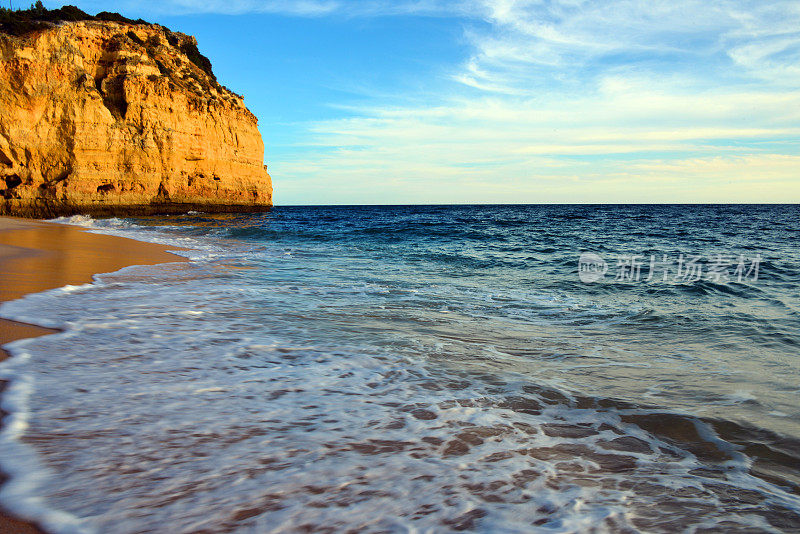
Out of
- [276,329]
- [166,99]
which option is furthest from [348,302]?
[166,99]

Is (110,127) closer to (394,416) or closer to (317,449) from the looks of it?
(394,416)

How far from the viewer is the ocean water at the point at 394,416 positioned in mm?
1781

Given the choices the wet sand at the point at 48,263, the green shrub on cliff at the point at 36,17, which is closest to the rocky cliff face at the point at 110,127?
the green shrub on cliff at the point at 36,17

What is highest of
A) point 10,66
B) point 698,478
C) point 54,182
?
point 10,66

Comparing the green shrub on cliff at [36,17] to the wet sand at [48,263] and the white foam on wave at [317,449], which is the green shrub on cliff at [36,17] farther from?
the white foam on wave at [317,449]

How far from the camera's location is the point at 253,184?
3675cm

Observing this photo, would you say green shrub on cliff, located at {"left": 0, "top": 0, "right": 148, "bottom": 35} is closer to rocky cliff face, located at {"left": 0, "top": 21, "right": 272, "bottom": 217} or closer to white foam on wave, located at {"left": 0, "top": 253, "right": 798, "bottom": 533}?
rocky cliff face, located at {"left": 0, "top": 21, "right": 272, "bottom": 217}

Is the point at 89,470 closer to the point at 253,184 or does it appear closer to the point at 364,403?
the point at 364,403

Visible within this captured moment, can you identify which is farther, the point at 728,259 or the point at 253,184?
the point at 253,184

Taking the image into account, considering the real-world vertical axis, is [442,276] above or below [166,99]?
below

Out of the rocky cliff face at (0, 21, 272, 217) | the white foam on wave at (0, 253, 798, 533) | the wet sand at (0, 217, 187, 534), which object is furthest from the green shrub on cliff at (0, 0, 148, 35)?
the white foam on wave at (0, 253, 798, 533)

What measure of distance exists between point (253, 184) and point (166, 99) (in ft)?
30.9

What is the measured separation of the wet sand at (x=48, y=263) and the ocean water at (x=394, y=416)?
226 millimetres

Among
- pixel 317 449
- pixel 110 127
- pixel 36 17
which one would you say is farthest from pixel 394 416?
pixel 36 17
